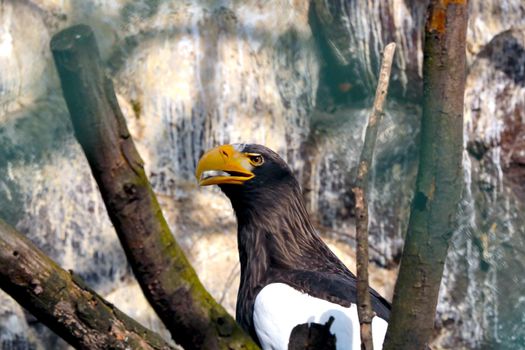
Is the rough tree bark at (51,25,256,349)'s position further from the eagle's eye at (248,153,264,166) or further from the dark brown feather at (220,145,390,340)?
the eagle's eye at (248,153,264,166)

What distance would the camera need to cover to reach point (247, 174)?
3084 mm

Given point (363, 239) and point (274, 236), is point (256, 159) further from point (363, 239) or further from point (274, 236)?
point (363, 239)

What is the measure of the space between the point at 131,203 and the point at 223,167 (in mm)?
1366

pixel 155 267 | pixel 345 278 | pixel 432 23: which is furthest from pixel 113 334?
pixel 345 278

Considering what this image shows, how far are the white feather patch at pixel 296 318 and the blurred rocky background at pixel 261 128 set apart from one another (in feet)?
5.98

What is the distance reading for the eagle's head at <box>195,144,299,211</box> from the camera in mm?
2992

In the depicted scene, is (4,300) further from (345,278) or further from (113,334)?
(113,334)

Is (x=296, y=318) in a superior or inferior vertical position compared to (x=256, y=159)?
inferior

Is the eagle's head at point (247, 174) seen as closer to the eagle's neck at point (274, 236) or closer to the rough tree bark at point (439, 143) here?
the eagle's neck at point (274, 236)

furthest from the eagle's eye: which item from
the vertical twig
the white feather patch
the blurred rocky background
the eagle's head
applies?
the blurred rocky background

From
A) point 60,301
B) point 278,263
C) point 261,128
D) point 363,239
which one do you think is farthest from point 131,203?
point 261,128

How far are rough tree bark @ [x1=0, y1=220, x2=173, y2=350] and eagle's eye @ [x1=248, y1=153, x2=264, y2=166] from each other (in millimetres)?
1360

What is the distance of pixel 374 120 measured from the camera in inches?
73.4

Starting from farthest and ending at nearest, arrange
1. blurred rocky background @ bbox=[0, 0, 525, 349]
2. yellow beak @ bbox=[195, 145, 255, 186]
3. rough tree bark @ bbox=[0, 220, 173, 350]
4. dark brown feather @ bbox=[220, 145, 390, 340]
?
blurred rocky background @ bbox=[0, 0, 525, 349] < yellow beak @ bbox=[195, 145, 255, 186] < dark brown feather @ bbox=[220, 145, 390, 340] < rough tree bark @ bbox=[0, 220, 173, 350]
